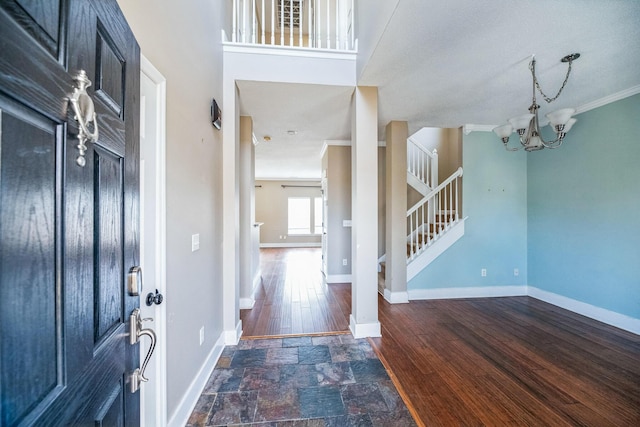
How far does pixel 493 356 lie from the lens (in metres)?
2.27

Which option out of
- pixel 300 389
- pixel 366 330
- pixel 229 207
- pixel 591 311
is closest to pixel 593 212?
pixel 591 311

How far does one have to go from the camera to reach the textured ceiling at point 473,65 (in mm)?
1594

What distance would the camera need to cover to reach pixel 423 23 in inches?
65.4

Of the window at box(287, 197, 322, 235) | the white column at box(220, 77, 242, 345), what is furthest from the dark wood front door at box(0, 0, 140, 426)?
the window at box(287, 197, 322, 235)

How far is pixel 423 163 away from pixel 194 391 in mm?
4604

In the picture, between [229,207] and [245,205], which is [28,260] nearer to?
[229,207]

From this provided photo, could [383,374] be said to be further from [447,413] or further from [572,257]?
[572,257]

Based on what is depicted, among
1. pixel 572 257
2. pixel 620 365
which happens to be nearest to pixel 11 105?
pixel 620 365

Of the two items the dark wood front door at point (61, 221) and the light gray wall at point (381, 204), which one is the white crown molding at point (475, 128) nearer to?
the light gray wall at point (381, 204)

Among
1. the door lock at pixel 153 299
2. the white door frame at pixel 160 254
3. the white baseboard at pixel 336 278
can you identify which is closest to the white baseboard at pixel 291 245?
the white baseboard at pixel 336 278

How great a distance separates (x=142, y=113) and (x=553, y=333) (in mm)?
4135

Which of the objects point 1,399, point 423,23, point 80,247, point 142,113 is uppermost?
point 423,23

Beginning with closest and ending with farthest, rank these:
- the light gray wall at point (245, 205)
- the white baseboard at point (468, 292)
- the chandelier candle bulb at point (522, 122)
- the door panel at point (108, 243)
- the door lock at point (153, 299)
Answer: the door panel at point (108, 243) → the door lock at point (153, 299) → the chandelier candle bulb at point (522, 122) → the light gray wall at point (245, 205) → the white baseboard at point (468, 292)

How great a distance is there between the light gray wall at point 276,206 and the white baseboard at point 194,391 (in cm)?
718
